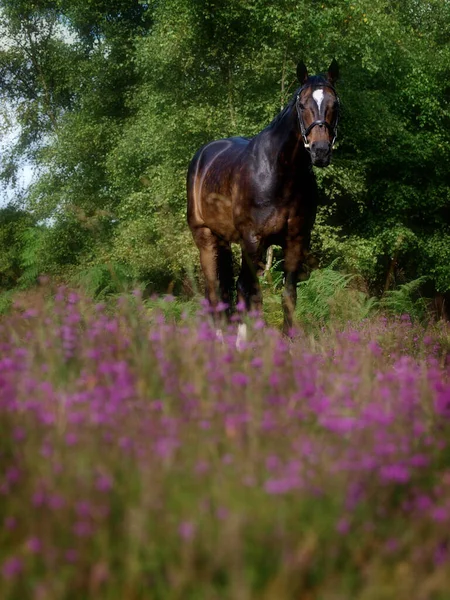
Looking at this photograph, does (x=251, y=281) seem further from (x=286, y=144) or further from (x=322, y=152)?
(x=322, y=152)

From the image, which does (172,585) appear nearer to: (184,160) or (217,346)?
(217,346)

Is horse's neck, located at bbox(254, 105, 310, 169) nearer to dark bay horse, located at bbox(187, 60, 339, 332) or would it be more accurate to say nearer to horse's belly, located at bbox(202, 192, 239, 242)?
dark bay horse, located at bbox(187, 60, 339, 332)

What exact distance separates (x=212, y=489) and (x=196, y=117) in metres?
25.4

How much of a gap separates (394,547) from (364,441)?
0.51 meters

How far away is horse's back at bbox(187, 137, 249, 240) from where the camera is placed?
400 inches

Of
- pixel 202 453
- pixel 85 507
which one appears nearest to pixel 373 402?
pixel 202 453

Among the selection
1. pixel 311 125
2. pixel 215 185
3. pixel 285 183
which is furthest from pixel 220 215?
pixel 311 125

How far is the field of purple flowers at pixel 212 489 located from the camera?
7.44 ft

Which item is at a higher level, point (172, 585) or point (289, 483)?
point (289, 483)

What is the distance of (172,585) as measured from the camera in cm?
218

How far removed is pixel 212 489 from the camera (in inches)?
98.8

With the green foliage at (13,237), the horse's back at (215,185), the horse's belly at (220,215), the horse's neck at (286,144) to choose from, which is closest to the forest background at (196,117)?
the green foliage at (13,237)

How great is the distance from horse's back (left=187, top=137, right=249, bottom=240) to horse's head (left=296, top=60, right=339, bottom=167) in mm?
1551

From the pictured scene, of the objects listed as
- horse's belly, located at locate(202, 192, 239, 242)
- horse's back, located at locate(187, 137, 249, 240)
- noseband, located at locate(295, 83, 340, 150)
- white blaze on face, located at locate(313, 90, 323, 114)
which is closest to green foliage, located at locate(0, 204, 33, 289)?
horse's back, located at locate(187, 137, 249, 240)
